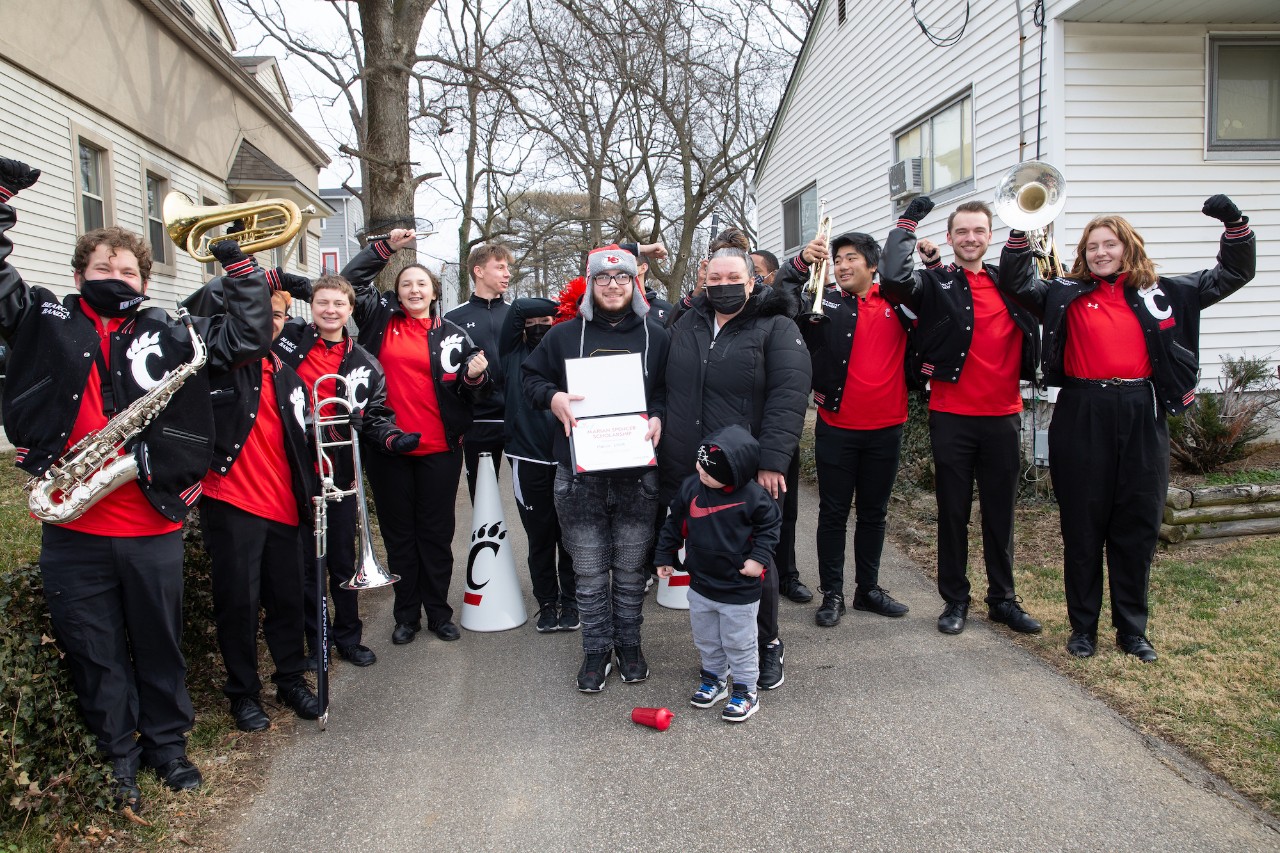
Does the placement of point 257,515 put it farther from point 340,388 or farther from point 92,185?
point 92,185

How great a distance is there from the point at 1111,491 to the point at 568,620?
3.01 metres

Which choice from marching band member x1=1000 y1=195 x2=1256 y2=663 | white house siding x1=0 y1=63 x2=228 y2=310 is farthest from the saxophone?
white house siding x1=0 y1=63 x2=228 y2=310

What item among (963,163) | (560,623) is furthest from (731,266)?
(963,163)

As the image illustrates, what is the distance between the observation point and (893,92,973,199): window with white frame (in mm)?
9695

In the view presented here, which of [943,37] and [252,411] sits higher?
[943,37]

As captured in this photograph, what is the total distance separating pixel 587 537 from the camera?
4.20 meters

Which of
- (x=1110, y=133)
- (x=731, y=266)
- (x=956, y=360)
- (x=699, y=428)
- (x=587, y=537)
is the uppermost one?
(x=1110, y=133)

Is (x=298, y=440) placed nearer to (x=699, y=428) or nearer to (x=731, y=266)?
(x=699, y=428)

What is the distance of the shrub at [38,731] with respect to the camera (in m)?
2.83

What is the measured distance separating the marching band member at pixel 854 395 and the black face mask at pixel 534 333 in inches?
55.1

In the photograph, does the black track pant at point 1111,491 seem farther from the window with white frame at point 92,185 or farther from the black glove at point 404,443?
the window with white frame at point 92,185

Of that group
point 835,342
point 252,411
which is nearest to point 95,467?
point 252,411

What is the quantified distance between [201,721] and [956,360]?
409cm

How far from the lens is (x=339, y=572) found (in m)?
4.57
